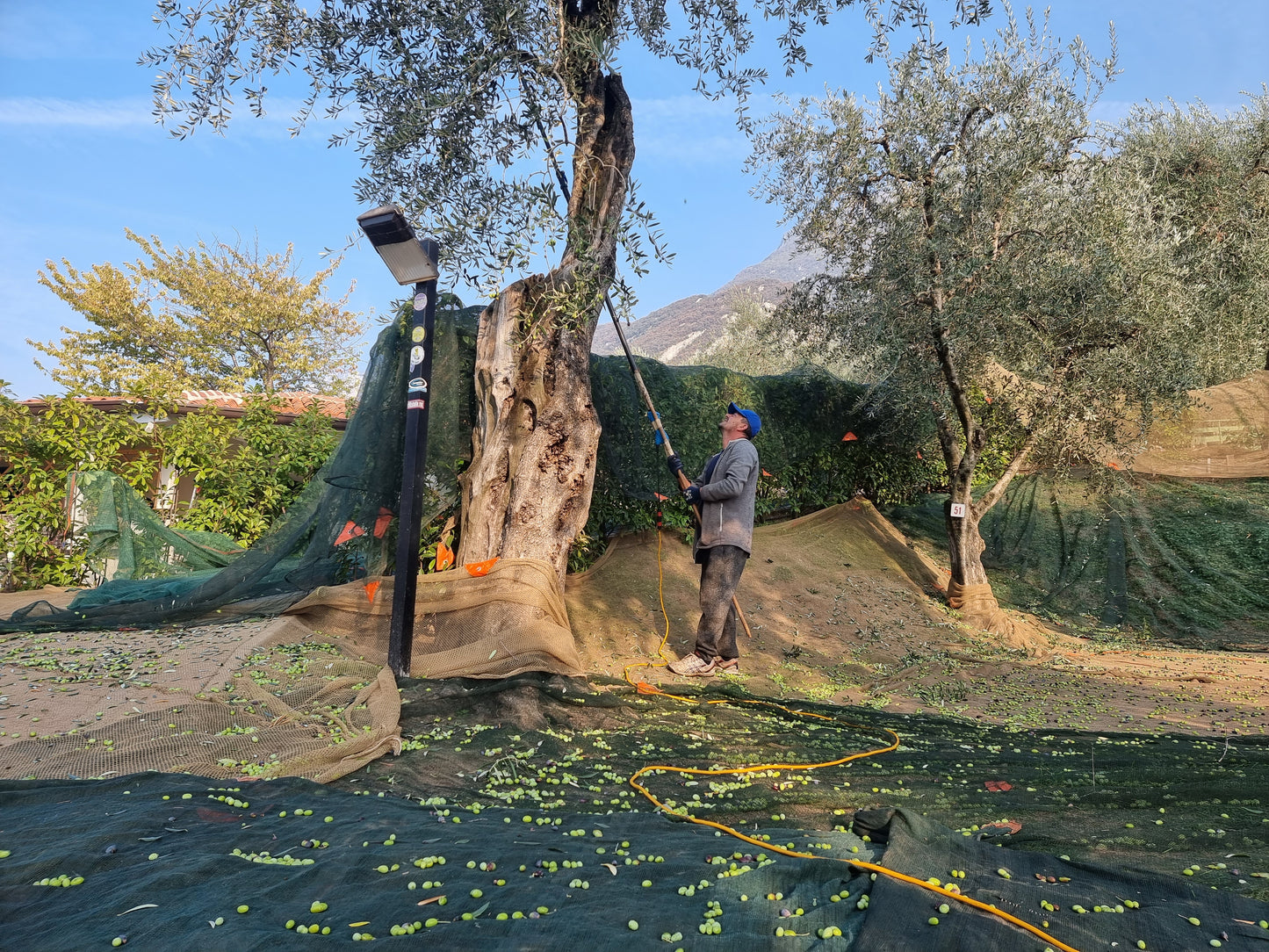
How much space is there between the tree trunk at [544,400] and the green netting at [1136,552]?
6592 millimetres

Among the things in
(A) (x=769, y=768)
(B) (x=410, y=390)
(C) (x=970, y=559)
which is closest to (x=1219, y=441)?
(C) (x=970, y=559)

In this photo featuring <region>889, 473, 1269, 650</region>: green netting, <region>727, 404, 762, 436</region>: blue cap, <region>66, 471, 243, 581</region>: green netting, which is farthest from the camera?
<region>889, 473, 1269, 650</region>: green netting

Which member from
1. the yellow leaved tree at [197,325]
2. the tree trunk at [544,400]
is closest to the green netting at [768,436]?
the tree trunk at [544,400]

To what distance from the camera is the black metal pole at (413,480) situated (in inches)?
209

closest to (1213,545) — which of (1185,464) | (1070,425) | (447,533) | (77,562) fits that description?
(1185,464)

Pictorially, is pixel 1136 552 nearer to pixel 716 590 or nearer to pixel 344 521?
pixel 716 590

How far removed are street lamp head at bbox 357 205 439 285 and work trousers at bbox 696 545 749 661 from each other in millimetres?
3143

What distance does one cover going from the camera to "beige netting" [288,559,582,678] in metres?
5.47

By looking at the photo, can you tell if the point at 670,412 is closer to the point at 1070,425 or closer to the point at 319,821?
the point at 1070,425

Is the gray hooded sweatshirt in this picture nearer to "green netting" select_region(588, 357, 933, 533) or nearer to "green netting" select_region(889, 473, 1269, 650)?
"green netting" select_region(588, 357, 933, 533)

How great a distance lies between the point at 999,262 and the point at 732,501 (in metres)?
4.36

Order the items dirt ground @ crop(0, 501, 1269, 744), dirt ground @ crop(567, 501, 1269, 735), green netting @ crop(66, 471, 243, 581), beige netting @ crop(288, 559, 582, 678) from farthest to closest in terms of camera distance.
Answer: green netting @ crop(66, 471, 243, 581) → dirt ground @ crop(567, 501, 1269, 735) → beige netting @ crop(288, 559, 582, 678) → dirt ground @ crop(0, 501, 1269, 744)

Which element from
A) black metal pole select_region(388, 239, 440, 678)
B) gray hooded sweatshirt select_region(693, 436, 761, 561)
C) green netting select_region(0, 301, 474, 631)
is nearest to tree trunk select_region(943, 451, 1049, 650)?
gray hooded sweatshirt select_region(693, 436, 761, 561)

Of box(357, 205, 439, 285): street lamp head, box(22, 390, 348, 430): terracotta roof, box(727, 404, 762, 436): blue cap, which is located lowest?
box(727, 404, 762, 436): blue cap
